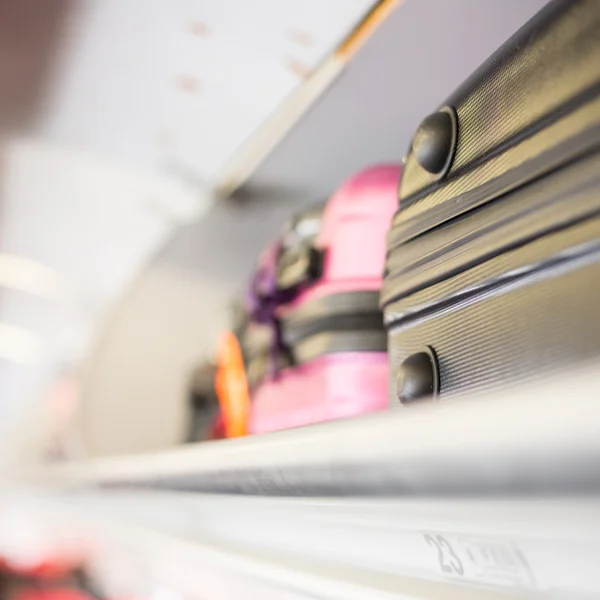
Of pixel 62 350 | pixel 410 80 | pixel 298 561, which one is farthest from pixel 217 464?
pixel 62 350

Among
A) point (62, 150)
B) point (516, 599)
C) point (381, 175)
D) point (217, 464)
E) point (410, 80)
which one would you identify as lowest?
point (516, 599)

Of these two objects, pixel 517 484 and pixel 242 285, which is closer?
pixel 517 484

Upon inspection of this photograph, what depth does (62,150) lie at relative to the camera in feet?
4.63

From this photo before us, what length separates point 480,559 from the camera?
465 millimetres

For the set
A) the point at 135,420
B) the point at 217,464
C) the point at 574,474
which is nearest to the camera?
the point at 574,474

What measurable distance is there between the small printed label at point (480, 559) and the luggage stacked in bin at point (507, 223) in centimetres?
10

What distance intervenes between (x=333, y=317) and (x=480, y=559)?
0.46 m

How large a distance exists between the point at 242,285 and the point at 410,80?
0.89 metres

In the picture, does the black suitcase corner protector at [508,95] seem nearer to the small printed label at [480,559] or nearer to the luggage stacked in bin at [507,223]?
the luggage stacked in bin at [507,223]

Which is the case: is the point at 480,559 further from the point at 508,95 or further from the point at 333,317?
the point at 333,317

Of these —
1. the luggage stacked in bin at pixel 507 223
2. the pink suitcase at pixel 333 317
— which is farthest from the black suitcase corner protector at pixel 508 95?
the pink suitcase at pixel 333 317

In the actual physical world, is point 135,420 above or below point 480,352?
above

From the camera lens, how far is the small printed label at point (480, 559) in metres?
0.43

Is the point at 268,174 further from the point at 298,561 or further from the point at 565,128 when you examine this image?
→ the point at 565,128
